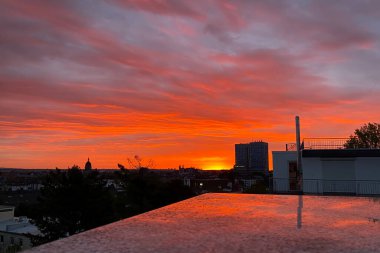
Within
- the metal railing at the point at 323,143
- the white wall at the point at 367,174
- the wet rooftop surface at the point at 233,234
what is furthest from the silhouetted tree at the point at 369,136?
the wet rooftop surface at the point at 233,234

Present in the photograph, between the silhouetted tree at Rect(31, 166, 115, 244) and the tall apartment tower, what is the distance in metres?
106

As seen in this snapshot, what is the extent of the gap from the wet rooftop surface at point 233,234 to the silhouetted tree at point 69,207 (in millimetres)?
20955

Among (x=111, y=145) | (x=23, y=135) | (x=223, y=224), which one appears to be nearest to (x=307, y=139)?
(x=223, y=224)

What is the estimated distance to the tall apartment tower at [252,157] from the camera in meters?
136

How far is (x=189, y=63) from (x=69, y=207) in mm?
16224

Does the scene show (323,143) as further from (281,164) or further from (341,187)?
(341,187)

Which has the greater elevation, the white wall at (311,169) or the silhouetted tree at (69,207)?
the white wall at (311,169)

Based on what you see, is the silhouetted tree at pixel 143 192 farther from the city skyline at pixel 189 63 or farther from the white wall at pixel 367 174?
the white wall at pixel 367 174

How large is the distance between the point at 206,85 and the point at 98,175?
15299mm

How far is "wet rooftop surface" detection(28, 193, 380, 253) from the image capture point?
5.12 metres

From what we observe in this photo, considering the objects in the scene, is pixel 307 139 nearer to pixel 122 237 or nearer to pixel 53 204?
pixel 53 204

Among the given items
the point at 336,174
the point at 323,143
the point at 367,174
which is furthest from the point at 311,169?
the point at 367,174

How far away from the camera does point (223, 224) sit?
727 centimetres

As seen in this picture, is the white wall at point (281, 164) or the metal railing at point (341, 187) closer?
the metal railing at point (341, 187)
